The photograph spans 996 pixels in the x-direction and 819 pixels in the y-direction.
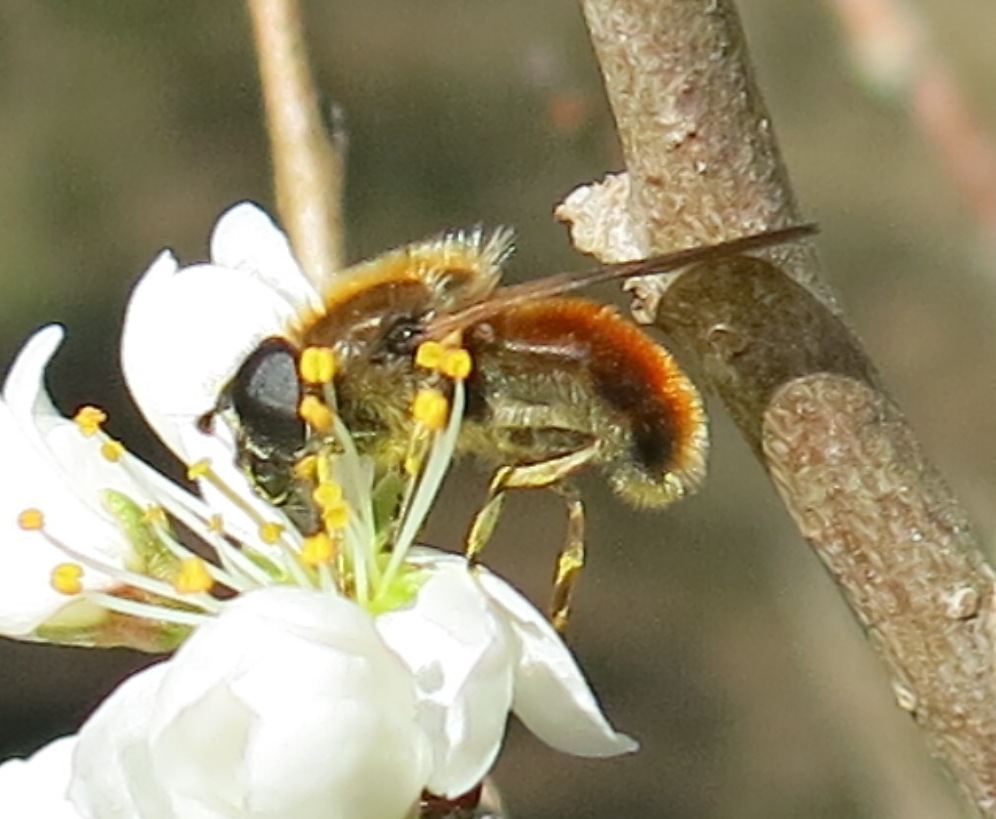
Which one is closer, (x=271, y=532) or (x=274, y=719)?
(x=274, y=719)

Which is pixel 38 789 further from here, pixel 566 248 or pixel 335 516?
pixel 566 248

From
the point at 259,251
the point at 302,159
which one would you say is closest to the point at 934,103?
the point at 302,159

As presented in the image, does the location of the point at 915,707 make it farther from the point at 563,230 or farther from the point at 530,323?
the point at 563,230

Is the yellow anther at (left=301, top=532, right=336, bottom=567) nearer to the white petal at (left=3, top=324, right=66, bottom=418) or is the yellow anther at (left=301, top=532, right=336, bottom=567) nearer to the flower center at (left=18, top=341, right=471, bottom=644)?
the flower center at (left=18, top=341, right=471, bottom=644)

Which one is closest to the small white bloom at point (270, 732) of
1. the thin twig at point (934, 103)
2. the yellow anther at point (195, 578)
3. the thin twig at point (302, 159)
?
the yellow anther at point (195, 578)

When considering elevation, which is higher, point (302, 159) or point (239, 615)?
point (302, 159)

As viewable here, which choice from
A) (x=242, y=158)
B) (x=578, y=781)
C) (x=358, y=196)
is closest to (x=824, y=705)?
(x=578, y=781)
